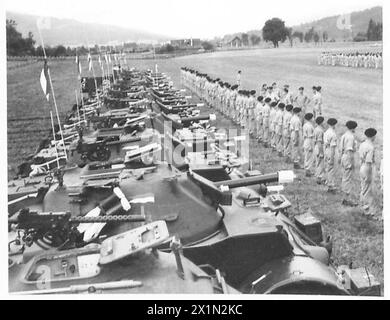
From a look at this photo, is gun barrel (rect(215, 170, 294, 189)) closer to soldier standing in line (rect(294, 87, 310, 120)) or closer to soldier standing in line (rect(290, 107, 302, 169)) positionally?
soldier standing in line (rect(290, 107, 302, 169))

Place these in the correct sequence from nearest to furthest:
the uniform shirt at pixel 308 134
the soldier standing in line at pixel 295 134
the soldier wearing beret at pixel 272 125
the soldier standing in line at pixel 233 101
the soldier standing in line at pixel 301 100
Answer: the uniform shirt at pixel 308 134, the soldier standing in line at pixel 295 134, the soldier wearing beret at pixel 272 125, the soldier standing in line at pixel 301 100, the soldier standing in line at pixel 233 101

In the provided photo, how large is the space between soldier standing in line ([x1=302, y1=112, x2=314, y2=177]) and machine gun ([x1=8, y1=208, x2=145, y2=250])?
8610 millimetres

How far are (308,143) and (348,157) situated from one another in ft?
6.93

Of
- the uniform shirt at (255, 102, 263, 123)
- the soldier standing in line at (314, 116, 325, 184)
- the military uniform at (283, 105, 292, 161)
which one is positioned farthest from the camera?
the uniform shirt at (255, 102, 263, 123)

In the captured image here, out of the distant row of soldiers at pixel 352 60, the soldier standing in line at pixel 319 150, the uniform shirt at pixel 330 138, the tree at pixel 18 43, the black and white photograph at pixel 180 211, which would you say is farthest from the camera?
the distant row of soldiers at pixel 352 60

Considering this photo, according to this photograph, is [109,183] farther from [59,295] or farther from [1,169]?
[59,295]

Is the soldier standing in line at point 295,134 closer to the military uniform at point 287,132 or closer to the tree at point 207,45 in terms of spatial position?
the military uniform at point 287,132

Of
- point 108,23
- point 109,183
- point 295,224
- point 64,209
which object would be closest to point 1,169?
point 64,209

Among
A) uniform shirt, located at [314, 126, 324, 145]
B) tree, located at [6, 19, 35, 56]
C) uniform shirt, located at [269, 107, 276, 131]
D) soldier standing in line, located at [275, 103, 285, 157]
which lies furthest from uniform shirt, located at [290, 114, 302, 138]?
tree, located at [6, 19, 35, 56]

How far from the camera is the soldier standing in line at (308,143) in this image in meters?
13.9

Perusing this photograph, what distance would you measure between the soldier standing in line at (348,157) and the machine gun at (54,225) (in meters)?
7.10

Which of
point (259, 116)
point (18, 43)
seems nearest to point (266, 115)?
point (259, 116)

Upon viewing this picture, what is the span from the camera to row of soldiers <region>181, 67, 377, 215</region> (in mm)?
11086

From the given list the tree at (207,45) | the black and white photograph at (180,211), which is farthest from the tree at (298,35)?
the tree at (207,45)
